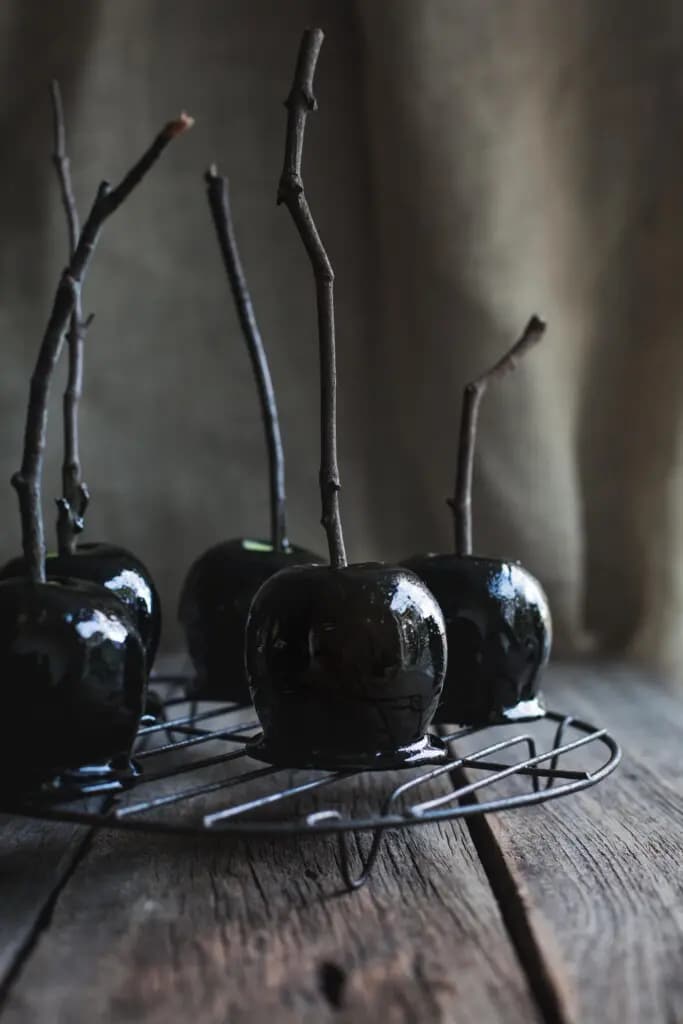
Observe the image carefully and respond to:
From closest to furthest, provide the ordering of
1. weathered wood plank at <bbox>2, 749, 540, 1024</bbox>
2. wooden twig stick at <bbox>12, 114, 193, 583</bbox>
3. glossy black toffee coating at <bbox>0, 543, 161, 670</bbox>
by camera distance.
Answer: weathered wood plank at <bbox>2, 749, 540, 1024</bbox>, wooden twig stick at <bbox>12, 114, 193, 583</bbox>, glossy black toffee coating at <bbox>0, 543, 161, 670</bbox>

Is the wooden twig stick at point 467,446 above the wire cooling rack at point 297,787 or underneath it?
above

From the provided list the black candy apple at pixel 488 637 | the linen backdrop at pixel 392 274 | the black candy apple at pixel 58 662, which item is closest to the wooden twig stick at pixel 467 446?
the black candy apple at pixel 488 637

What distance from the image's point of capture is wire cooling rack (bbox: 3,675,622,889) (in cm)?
43

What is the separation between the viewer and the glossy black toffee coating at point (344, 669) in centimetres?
49

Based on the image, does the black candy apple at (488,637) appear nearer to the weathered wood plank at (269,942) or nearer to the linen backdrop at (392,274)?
the weathered wood plank at (269,942)

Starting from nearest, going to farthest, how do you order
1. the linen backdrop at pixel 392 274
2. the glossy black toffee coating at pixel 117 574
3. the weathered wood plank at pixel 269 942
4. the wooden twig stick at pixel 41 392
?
the weathered wood plank at pixel 269 942, the wooden twig stick at pixel 41 392, the glossy black toffee coating at pixel 117 574, the linen backdrop at pixel 392 274

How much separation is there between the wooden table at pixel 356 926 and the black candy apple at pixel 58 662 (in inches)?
2.4

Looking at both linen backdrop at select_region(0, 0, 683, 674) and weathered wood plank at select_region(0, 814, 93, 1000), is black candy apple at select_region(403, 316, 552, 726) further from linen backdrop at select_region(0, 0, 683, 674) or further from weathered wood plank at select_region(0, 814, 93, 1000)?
linen backdrop at select_region(0, 0, 683, 674)

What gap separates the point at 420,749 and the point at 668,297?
2.13 feet

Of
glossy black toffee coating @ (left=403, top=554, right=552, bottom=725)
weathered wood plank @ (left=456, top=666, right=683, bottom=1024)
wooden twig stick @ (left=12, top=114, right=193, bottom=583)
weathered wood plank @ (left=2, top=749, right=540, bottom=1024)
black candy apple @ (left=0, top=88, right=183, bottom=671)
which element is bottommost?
weathered wood plank @ (left=456, top=666, right=683, bottom=1024)

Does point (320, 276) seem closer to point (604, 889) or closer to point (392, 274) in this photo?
point (604, 889)

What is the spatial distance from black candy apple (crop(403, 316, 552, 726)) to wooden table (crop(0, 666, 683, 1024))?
60mm

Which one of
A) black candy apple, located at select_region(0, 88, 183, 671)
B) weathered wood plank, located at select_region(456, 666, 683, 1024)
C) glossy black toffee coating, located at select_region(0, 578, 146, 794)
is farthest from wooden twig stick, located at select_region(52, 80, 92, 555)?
weathered wood plank, located at select_region(456, 666, 683, 1024)

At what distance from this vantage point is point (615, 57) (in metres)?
1.00
